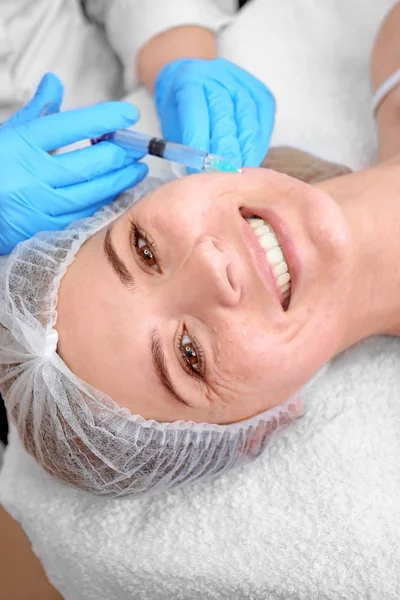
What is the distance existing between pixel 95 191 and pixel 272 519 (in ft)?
2.37

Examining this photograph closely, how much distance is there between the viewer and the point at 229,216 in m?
0.90

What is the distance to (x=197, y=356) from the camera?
918 millimetres

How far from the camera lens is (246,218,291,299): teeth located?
0.91m

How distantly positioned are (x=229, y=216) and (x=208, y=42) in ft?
2.60

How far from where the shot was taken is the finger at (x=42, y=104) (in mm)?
1233

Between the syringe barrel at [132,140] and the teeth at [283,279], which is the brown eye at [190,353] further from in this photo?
the syringe barrel at [132,140]

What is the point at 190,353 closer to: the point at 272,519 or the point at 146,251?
the point at 146,251

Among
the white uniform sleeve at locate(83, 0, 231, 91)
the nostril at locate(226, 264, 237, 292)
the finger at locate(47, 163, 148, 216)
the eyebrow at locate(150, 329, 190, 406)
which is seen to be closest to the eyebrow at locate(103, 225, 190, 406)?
the eyebrow at locate(150, 329, 190, 406)

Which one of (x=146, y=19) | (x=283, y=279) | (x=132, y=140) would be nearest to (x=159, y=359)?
(x=283, y=279)

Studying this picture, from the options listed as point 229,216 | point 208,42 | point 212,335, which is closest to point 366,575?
point 212,335

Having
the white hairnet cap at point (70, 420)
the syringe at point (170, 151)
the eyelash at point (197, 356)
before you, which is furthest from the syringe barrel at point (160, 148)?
the eyelash at point (197, 356)

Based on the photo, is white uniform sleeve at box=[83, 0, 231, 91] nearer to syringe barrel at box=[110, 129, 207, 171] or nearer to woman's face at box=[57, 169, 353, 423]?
syringe barrel at box=[110, 129, 207, 171]

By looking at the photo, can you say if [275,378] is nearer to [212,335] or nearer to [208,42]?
[212,335]

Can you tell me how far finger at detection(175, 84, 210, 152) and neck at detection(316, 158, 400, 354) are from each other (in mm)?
314
